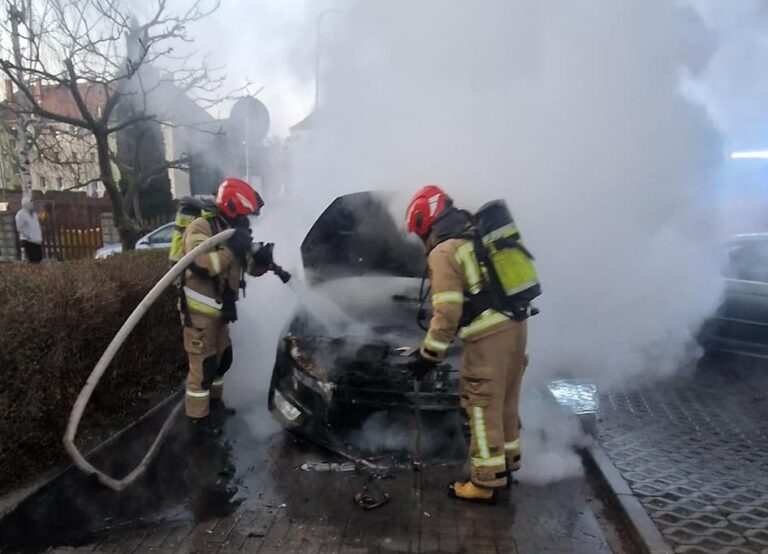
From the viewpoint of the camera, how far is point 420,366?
3.53 metres

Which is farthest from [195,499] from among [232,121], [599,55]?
[232,121]

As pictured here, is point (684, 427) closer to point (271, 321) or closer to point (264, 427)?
point (264, 427)

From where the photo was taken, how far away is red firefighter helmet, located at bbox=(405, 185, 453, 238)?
3641 millimetres

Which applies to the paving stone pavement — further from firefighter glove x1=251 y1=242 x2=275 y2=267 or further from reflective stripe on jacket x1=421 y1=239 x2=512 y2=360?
firefighter glove x1=251 y1=242 x2=275 y2=267

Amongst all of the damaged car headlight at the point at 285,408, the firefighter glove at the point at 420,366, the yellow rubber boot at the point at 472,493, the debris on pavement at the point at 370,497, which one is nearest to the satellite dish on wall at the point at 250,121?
the damaged car headlight at the point at 285,408

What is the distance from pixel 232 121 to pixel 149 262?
324 centimetres

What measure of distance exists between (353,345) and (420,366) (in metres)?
0.65

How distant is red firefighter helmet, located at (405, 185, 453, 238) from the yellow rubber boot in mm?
1525

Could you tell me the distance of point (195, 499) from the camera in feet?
12.0

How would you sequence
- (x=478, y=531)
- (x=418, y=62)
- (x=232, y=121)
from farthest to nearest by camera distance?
(x=232, y=121)
(x=418, y=62)
(x=478, y=531)

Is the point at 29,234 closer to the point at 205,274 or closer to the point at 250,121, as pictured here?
the point at 250,121

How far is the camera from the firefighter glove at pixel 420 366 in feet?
11.5

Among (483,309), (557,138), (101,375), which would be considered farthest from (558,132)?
(101,375)

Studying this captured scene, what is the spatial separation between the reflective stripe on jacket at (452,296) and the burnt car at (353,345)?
460mm
